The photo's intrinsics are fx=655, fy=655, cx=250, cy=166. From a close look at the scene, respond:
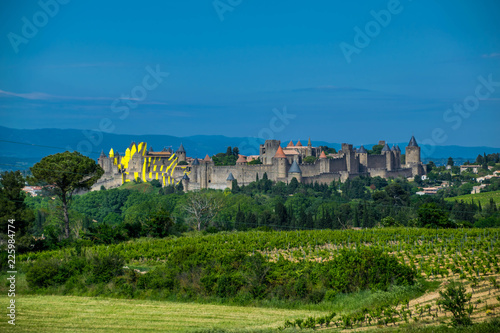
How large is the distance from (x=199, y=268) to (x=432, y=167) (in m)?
61.6

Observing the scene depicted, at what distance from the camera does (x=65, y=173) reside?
28219mm

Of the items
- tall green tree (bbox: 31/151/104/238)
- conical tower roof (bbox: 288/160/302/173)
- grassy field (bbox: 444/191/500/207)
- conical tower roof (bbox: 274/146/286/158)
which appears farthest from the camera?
conical tower roof (bbox: 274/146/286/158)

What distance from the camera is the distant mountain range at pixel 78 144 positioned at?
39.9 metres

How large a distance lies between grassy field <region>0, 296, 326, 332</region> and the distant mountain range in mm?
5816

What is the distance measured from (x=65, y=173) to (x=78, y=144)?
78.3ft

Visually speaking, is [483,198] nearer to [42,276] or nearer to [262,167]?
[262,167]

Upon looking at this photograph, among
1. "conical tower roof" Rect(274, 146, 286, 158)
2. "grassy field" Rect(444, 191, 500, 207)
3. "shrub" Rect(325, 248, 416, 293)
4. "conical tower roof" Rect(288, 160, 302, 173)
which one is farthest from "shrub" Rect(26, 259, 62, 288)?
"conical tower roof" Rect(274, 146, 286, 158)

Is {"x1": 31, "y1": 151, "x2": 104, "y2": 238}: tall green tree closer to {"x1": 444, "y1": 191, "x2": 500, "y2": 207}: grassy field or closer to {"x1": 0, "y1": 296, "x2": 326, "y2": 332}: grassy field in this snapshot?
{"x1": 0, "y1": 296, "x2": 326, "y2": 332}: grassy field

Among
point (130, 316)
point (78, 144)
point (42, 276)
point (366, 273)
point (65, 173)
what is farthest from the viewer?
point (78, 144)

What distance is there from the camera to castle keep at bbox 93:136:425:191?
59.8 m

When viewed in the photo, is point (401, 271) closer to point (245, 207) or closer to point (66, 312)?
point (66, 312)

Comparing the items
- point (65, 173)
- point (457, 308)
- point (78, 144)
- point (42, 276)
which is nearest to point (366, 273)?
point (457, 308)

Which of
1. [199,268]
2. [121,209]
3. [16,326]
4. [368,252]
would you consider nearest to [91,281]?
[199,268]

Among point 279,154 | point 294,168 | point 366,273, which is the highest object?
point 279,154
